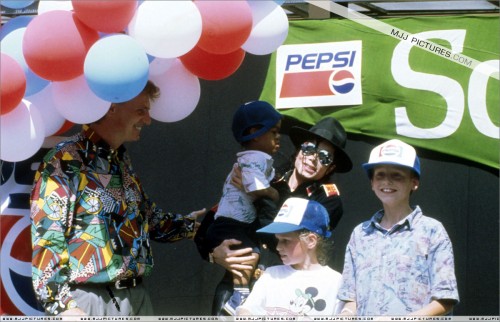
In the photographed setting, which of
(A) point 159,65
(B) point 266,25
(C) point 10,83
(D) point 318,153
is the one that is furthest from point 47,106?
(D) point 318,153

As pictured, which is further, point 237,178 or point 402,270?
point 237,178

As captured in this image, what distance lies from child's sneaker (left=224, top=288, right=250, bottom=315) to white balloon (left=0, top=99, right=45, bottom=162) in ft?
3.71

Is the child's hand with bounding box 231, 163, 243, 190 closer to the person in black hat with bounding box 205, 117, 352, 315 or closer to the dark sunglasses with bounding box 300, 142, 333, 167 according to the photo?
the person in black hat with bounding box 205, 117, 352, 315

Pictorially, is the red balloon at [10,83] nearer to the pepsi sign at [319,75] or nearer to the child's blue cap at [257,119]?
the child's blue cap at [257,119]

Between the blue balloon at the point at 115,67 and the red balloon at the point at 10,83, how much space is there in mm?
254

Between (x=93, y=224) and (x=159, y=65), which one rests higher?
(x=159, y=65)

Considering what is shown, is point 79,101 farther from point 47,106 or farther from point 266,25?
point 266,25

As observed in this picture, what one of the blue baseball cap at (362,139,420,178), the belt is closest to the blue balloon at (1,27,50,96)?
the belt

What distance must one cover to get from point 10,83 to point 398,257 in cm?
162

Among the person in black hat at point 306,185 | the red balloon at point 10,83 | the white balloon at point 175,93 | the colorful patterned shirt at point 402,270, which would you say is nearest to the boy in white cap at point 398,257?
the colorful patterned shirt at point 402,270

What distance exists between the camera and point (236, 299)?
4.34m

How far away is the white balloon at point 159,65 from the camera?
391 centimetres

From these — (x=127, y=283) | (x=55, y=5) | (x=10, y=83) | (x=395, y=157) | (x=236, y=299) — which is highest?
(x=55, y=5)

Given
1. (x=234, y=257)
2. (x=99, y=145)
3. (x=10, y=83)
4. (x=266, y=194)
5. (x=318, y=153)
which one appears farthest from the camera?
(x=318, y=153)
